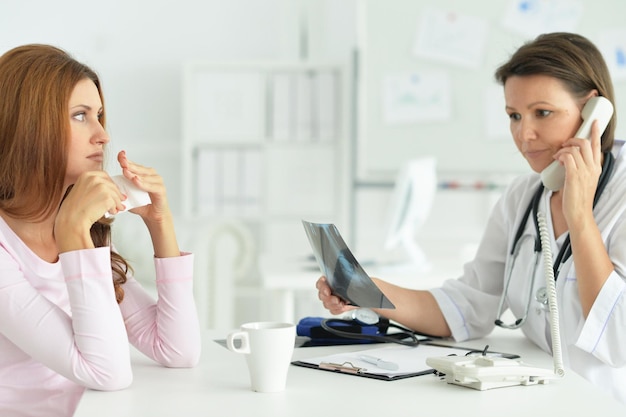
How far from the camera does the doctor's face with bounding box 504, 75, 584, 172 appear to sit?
5.22 feet

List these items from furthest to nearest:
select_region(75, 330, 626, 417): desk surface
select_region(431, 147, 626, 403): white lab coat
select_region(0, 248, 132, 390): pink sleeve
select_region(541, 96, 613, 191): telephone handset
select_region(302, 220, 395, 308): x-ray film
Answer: select_region(541, 96, 613, 191): telephone handset, select_region(431, 147, 626, 403): white lab coat, select_region(302, 220, 395, 308): x-ray film, select_region(0, 248, 132, 390): pink sleeve, select_region(75, 330, 626, 417): desk surface

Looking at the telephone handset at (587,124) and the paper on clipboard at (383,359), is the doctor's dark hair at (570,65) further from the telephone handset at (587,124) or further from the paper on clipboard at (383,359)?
the paper on clipboard at (383,359)

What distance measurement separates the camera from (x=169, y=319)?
4.51ft

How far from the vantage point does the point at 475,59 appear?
3.93 metres

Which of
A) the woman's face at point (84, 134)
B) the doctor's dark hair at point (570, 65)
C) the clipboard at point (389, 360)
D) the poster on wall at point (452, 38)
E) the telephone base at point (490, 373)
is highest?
the poster on wall at point (452, 38)

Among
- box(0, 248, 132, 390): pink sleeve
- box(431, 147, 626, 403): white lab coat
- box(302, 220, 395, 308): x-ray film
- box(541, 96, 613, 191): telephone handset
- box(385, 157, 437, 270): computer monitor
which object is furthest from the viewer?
box(385, 157, 437, 270): computer monitor

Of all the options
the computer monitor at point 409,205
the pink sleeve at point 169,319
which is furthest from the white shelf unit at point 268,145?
the pink sleeve at point 169,319

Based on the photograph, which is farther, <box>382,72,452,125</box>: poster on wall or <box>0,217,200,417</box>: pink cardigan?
<box>382,72,452,125</box>: poster on wall

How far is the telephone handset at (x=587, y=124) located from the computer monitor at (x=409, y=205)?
1.34m

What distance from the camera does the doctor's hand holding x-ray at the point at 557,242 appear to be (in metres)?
1.44

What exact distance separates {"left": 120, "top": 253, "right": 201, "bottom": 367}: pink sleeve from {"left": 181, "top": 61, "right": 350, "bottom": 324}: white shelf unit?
2.44m

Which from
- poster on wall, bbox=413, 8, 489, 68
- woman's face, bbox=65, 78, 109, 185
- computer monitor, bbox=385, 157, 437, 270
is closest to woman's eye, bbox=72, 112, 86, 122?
woman's face, bbox=65, 78, 109, 185

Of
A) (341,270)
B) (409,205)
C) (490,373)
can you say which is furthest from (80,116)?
(409,205)

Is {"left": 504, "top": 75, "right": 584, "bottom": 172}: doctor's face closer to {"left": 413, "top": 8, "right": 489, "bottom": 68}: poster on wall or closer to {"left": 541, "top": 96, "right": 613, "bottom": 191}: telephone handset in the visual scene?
{"left": 541, "top": 96, "right": 613, "bottom": 191}: telephone handset
